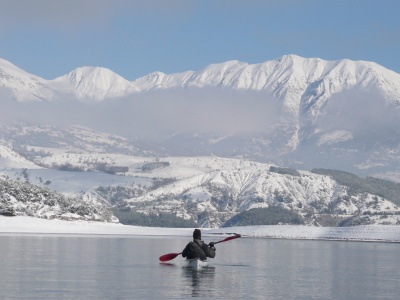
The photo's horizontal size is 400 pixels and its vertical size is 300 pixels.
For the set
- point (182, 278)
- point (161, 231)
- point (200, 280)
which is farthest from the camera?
point (161, 231)

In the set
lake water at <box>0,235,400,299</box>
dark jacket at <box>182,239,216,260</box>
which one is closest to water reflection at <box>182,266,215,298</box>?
lake water at <box>0,235,400,299</box>

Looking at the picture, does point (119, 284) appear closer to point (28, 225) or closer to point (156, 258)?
point (156, 258)

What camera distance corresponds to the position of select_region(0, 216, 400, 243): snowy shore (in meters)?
171

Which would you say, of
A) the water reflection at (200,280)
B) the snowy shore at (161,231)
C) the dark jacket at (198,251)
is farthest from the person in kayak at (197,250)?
the snowy shore at (161,231)

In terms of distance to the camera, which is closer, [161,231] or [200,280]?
[200,280]

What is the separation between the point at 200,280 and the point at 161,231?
135688 mm

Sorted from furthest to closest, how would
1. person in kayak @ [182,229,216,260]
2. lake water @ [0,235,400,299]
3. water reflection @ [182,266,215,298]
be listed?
person in kayak @ [182,229,216,260]
water reflection @ [182,266,215,298]
lake water @ [0,235,400,299]

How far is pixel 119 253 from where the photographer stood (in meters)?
90.7

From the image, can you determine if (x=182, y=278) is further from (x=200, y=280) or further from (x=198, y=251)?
(x=198, y=251)

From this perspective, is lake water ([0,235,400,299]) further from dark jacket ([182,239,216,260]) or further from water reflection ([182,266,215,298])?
dark jacket ([182,239,216,260])

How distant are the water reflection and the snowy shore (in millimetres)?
100597

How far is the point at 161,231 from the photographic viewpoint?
196 meters

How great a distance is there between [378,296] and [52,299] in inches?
740

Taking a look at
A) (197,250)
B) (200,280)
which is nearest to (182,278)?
(200,280)
